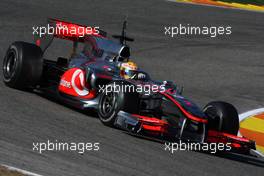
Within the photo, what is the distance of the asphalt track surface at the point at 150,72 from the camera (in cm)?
874

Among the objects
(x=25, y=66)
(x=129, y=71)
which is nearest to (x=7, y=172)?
(x=129, y=71)

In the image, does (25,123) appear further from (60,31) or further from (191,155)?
(60,31)

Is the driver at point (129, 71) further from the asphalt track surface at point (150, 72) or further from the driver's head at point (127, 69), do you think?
the asphalt track surface at point (150, 72)

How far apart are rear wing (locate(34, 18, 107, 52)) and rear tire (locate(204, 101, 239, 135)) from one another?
2707 mm

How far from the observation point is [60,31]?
1298 cm

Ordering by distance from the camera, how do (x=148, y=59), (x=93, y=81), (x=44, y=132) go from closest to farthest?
(x=44, y=132), (x=93, y=81), (x=148, y=59)

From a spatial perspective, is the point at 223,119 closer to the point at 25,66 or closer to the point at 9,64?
the point at 25,66

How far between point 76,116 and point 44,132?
1491 mm

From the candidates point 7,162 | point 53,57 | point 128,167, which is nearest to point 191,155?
point 128,167

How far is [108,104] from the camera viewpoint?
10922 mm

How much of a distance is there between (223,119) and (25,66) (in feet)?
10.8

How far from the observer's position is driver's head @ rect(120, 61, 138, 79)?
1152cm

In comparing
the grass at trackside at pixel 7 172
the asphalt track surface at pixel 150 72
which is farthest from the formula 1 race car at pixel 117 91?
the grass at trackside at pixel 7 172

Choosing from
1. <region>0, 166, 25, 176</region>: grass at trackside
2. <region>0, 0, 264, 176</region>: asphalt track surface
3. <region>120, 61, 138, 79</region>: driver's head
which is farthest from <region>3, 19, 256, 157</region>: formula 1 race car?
<region>0, 166, 25, 176</region>: grass at trackside
